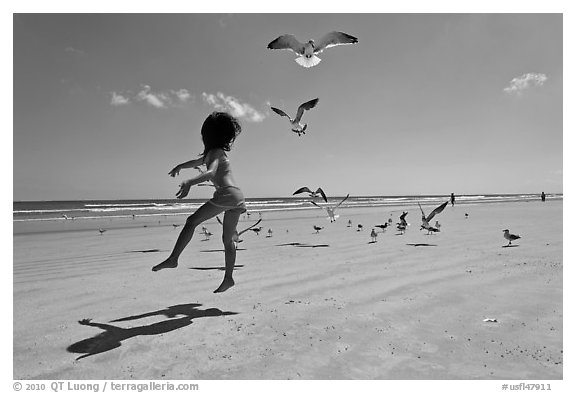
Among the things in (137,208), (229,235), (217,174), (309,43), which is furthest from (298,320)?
(137,208)

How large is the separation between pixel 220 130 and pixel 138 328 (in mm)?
2368

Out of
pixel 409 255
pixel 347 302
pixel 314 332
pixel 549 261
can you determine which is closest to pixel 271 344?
pixel 314 332

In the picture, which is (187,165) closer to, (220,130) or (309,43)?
(220,130)

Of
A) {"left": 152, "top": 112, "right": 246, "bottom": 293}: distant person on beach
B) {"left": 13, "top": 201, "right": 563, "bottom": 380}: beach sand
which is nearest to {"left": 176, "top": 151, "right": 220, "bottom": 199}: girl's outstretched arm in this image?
{"left": 152, "top": 112, "right": 246, "bottom": 293}: distant person on beach

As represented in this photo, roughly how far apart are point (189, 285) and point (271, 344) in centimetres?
246

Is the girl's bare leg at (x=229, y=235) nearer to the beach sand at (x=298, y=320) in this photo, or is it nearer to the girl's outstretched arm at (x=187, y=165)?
the girl's outstretched arm at (x=187, y=165)

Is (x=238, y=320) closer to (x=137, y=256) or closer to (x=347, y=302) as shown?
(x=347, y=302)

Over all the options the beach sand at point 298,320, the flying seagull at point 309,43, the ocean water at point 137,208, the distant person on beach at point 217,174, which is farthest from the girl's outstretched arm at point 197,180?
the ocean water at point 137,208

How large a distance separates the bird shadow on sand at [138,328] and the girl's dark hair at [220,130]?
2.07 meters

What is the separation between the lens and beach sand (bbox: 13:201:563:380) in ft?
10.1

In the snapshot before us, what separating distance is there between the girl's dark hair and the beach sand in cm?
181

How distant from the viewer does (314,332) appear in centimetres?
368

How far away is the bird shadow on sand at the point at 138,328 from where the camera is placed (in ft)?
11.2

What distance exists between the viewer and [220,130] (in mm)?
2738
